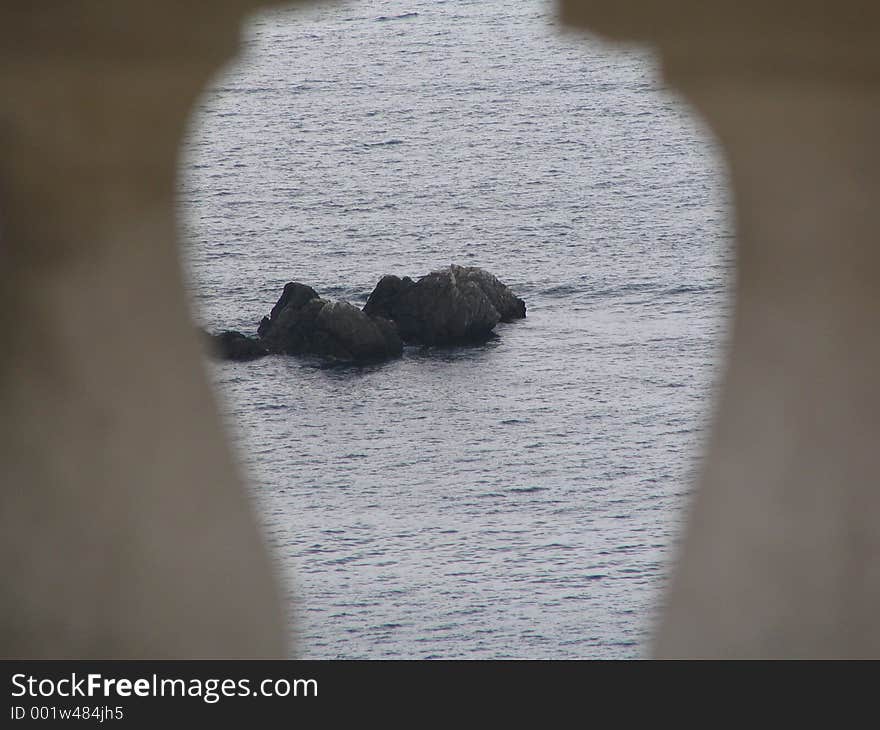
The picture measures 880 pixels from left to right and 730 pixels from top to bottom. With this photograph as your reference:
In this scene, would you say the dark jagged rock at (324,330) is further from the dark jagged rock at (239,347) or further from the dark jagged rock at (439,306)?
the dark jagged rock at (439,306)

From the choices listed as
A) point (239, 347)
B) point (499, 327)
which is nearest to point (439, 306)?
point (499, 327)

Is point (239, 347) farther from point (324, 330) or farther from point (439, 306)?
point (439, 306)

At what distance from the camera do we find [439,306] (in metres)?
30.8

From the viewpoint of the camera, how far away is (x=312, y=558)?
2489cm

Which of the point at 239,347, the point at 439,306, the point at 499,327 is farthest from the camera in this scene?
the point at 499,327

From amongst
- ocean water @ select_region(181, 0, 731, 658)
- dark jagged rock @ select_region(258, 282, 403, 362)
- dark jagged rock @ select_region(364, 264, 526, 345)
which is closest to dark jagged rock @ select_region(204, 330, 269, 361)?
dark jagged rock @ select_region(258, 282, 403, 362)

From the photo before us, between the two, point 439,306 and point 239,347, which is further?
point 239,347

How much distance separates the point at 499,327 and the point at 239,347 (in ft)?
22.9

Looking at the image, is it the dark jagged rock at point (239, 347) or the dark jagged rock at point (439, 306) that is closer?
the dark jagged rock at point (439, 306)

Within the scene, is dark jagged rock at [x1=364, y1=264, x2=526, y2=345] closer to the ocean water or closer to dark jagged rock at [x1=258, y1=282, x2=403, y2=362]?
dark jagged rock at [x1=258, y1=282, x2=403, y2=362]

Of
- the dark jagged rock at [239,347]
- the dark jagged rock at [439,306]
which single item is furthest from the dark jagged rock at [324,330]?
the dark jagged rock at [439,306]

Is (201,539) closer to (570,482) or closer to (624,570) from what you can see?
(624,570)

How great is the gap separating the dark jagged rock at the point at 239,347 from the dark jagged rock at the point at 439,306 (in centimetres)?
300

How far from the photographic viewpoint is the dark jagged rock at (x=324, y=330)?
30734mm
